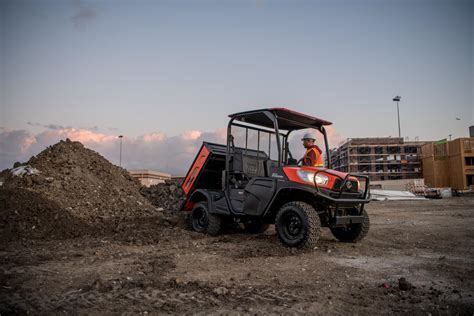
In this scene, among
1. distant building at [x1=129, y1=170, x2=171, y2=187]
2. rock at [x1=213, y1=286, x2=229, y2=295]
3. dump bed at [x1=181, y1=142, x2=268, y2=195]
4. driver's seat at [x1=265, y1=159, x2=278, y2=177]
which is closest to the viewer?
rock at [x1=213, y1=286, x2=229, y2=295]

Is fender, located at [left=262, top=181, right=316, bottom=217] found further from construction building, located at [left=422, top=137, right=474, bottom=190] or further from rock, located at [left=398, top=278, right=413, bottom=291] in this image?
construction building, located at [left=422, top=137, right=474, bottom=190]

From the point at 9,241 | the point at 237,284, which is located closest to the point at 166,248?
the point at 237,284

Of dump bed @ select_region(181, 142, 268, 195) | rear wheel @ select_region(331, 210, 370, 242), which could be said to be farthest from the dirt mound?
rear wheel @ select_region(331, 210, 370, 242)

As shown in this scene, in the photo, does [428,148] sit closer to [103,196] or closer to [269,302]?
[103,196]

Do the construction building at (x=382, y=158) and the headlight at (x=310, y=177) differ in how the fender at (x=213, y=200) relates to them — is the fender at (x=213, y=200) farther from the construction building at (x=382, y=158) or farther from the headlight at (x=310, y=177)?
the construction building at (x=382, y=158)

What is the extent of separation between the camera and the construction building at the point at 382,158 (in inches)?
1085

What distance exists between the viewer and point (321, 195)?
6.04 m

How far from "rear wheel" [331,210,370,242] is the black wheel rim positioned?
1454 millimetres

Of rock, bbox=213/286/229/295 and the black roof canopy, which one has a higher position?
the black roof canopy

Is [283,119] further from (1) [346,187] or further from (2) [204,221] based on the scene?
(2) [204,221]

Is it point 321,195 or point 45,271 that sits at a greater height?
point 321,195

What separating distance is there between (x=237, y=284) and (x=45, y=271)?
2.50 meters

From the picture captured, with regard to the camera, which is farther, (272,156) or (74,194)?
(74,194)

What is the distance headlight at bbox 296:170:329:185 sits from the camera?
6.15 meters
